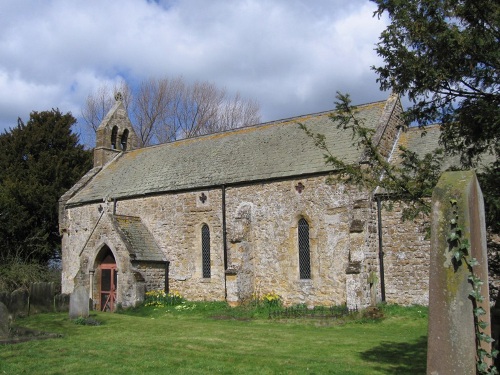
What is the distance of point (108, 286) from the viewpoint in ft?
79.2

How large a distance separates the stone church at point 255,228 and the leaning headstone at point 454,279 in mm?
12456

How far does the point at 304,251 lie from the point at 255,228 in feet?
7.78

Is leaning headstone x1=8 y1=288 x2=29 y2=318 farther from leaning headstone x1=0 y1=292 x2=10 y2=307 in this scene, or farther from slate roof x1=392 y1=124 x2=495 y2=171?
slate roof x1=392 y1=124 x2=495 y2=171

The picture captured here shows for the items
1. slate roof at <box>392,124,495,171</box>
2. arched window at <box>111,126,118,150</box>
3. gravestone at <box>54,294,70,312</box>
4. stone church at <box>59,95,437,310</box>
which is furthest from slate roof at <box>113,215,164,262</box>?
slate roof at <box>392,124,495,171</box>

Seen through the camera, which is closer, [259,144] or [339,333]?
[339,333]

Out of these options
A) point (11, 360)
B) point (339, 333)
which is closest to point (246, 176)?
point (339, 333)

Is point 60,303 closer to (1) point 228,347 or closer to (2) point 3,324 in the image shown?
(2) point 3,324

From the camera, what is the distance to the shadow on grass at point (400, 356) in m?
9.30

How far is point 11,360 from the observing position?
10289 millimetres

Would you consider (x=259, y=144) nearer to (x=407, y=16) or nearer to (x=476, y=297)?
(x=407, y=16)

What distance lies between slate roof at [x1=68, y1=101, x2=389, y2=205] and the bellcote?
132cm

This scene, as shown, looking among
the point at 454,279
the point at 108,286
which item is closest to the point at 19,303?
the point at 108,286

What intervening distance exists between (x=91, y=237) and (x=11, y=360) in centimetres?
1434

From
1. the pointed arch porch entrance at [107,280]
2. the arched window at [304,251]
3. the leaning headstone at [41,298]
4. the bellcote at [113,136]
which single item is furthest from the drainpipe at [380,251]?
the bellcote at [113,136]
